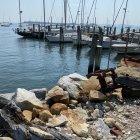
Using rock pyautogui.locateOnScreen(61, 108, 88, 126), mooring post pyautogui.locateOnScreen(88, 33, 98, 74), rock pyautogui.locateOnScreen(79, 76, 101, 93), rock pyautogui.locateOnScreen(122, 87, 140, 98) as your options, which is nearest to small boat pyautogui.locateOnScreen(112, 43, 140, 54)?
mooring post pyautogui.locateOnScreen(88, 33, 98, 74)

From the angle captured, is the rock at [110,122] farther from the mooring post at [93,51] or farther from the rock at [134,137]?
the mooring post at [93,51]

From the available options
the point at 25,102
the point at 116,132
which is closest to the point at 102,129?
the point at 116,132

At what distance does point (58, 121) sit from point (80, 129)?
2.58ft

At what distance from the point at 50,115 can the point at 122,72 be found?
206 inches

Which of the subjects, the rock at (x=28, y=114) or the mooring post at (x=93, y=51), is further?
the mooring post at (x=93, y=51)

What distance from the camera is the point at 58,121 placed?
355 inches

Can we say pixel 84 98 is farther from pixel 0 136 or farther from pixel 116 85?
pixel 0 136

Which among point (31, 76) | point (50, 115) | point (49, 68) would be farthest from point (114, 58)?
point (50, 115)

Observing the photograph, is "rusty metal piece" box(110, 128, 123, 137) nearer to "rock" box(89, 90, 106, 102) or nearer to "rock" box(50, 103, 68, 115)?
"rock" box(50, 103, 68, 115)

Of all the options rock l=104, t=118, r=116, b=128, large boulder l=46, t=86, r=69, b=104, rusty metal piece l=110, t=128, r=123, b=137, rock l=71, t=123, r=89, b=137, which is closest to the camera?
rock l=71, t=123, r=89, b=137

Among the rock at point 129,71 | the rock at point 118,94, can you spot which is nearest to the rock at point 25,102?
the rock at point 118,94

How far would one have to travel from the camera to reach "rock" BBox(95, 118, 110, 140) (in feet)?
27.9

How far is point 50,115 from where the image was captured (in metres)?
9.44

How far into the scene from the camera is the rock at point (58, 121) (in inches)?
350
